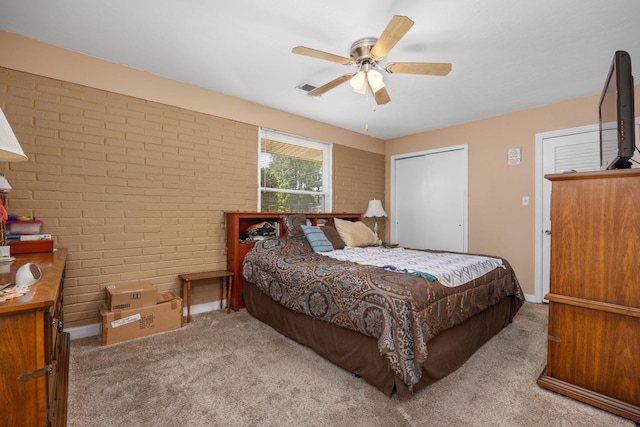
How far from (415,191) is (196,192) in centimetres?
357

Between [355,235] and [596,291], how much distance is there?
92.7 inches

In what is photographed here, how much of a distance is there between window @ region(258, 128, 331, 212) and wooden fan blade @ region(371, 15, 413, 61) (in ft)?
6.91

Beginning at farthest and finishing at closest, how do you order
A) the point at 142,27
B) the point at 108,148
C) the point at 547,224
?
the point at 547,224, the point at 108,148, the point at 142,27

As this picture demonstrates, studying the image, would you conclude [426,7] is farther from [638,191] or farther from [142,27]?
[142,27]

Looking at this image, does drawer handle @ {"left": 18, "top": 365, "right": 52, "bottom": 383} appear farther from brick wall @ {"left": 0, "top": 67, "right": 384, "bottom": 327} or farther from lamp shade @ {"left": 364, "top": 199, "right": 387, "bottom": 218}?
lamp shade @ {"left": 364, "top": 199, "right": 387, "bottom": 218}

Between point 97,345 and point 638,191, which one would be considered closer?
point 638,191

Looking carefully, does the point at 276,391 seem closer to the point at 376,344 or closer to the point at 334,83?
the point at 376,344

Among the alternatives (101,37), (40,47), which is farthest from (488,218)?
(40,47)

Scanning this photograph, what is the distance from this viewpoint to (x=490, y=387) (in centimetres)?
191

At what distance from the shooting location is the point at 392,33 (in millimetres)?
1821

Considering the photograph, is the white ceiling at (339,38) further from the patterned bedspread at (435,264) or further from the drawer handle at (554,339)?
the drawer handle at (554,339)

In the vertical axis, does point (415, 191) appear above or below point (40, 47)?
below

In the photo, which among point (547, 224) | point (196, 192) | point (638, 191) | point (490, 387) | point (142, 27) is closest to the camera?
point (638, 191)

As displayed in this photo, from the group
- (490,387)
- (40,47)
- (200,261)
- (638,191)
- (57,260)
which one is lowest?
(490,387)
